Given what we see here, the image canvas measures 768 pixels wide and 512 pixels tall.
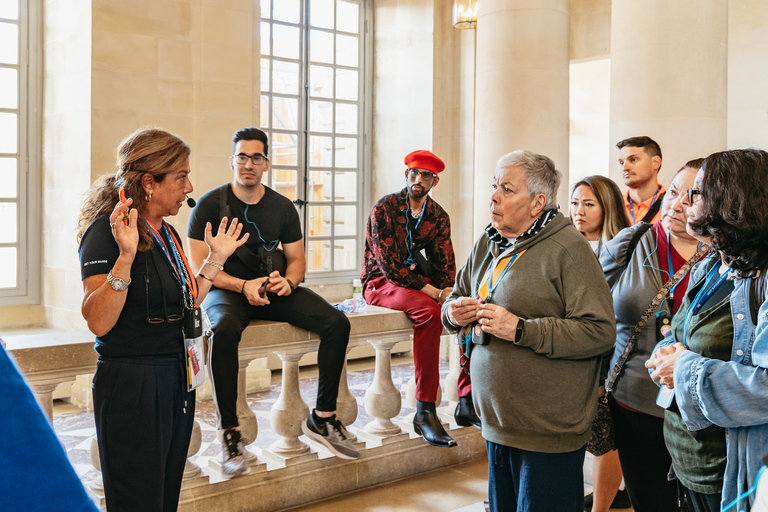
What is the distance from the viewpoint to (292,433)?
11.5 ft

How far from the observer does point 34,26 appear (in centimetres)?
669

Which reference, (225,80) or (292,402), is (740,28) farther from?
(292,402)

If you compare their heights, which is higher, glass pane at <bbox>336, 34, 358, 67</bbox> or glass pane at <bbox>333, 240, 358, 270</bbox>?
glass pane at <bbox>336, 34, 358, 67</bbox>

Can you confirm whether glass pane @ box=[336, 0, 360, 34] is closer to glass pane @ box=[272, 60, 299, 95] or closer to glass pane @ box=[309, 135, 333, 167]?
glass pane @ box=[272, 60, 299, 95]

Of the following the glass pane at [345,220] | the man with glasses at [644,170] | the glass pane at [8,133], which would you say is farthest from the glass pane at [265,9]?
the man with glasses at [644,170]

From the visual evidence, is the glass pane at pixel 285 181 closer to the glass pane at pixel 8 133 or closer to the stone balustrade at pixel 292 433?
the glass pane at pixel 8 133

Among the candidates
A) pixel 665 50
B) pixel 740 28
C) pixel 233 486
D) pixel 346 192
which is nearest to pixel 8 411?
pixel 233 486

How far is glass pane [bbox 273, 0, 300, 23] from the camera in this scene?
27.8 ft

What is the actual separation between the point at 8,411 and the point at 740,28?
7021mm

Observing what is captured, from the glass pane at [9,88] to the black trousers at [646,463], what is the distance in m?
6.42

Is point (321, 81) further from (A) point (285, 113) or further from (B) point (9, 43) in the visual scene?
(B) point (9, 43)

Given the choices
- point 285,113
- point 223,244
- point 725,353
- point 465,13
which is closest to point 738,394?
point 725,353

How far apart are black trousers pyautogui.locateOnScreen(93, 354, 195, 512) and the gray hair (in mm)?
1357

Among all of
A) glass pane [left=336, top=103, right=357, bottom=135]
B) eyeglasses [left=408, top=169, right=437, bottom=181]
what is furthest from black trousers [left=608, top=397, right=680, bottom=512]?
glass pane [left=336, top=103, right=357, bottom=135]
